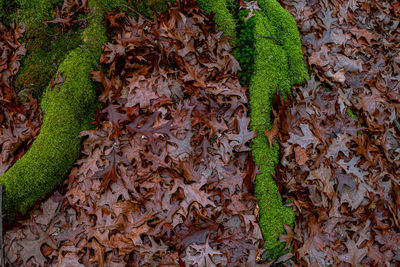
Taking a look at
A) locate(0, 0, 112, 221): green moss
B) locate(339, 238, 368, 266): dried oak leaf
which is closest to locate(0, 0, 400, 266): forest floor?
locate(339, 238, 368, 266): dried oak leaf

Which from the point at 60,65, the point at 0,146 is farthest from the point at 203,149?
the point at 0,146

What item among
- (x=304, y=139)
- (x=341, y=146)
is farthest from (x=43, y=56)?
(x=341, y=146)

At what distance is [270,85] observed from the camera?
9.93 feet

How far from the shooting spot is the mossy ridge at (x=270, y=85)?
258 centimetres

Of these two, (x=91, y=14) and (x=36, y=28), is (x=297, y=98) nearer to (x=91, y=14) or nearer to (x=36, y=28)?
(x=91, y=14)

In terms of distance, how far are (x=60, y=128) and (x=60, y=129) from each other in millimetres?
12

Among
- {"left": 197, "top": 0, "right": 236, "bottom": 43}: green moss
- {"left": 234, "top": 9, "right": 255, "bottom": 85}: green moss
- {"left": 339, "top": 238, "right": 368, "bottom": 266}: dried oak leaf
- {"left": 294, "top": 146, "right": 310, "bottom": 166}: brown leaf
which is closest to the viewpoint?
{"left": 339, "top": 238, "right": 368, "bottom": 266}: dried oak leaf

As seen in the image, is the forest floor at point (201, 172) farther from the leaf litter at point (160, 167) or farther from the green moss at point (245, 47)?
the green moss at point (245, 47)

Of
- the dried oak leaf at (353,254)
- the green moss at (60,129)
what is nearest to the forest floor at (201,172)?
the dried oak leaf at (353,254)

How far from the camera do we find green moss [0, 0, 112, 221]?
2652 millimetres

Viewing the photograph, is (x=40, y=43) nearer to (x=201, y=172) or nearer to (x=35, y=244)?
(x=35, y=244)

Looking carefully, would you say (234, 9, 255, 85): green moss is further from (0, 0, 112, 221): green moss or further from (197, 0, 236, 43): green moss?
(0, 0, 112, 221): green moss

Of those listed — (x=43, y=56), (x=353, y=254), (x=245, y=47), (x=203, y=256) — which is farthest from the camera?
(x=245, y=47)

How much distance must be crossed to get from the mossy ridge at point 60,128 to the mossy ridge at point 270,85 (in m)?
2.00
